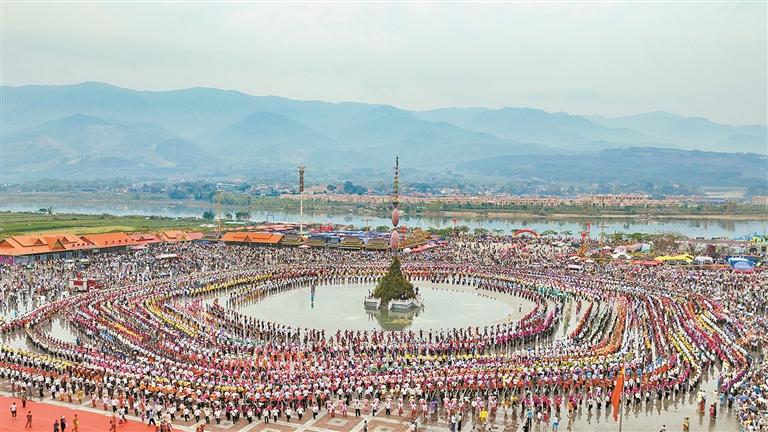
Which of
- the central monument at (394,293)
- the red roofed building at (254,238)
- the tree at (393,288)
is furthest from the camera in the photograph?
the red roofed building at (254,238)

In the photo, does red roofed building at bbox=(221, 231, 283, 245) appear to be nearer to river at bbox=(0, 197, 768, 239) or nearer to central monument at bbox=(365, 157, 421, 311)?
central monument at bbox=(365, 157, 421, 311)

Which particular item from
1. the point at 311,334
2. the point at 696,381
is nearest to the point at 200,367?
the point at 311,334

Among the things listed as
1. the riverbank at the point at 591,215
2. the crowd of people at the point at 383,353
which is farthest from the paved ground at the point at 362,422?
the riverbank at the point at 591,215

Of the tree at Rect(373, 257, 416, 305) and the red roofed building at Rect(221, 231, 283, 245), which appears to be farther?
the red roofed building at Rect(221, 231, 283, 245)

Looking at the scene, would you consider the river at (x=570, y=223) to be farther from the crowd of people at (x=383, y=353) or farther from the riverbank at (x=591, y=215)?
the crowd of people at (x=383, y=353)

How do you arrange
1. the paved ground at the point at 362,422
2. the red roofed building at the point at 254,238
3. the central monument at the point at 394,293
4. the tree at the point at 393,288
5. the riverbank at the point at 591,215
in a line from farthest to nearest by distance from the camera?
the riverbank at the point at 591,215, the red roofed building at the point at 254,238, the tree at the point at 393,288, the central monument at the point at 394,293, the paved ground at the point at 362,422

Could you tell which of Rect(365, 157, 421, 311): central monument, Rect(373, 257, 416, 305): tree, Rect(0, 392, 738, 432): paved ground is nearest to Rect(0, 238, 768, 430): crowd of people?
Rect(0, 392, 738, 432): paved ground

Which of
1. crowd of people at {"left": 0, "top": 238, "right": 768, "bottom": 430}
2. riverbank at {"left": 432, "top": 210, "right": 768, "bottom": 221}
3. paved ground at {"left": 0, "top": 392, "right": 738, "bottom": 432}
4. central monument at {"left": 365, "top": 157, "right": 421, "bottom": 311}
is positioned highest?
riverbank at {"left": 432, "top": 210, "right": 768, "bottom": 221}

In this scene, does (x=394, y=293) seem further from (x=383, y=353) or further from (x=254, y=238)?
(x=254, y=238)
